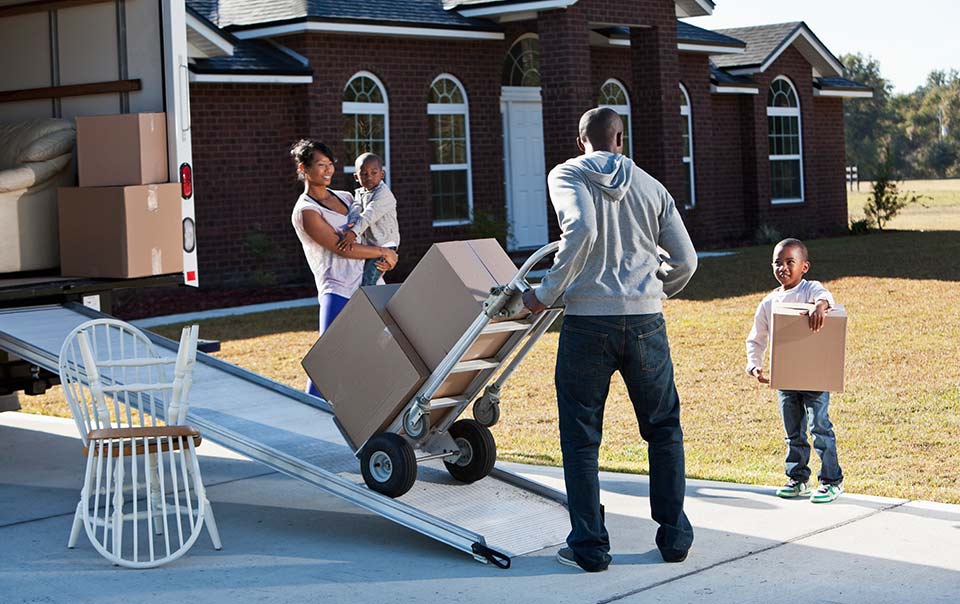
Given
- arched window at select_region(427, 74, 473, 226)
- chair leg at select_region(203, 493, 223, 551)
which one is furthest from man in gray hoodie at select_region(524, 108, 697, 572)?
arched window at select_region(427, 74, 473, 226)

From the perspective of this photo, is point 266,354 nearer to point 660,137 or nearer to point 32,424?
point 32,424

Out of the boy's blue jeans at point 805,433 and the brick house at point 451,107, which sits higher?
the brick house at point 451,107

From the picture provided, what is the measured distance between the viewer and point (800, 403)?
6797 millimetres

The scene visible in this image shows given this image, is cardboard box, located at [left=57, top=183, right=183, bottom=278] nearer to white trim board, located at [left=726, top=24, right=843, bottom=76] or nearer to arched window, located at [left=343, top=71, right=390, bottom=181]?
arched window, located at [left=343, top=71, right=390, bottom=181]

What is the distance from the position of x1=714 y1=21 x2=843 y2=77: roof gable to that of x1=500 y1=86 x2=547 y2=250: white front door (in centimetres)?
598

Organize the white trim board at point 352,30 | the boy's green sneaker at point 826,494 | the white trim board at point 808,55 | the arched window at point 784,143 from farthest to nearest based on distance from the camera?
the arched window at point 784,143
the white trim board at point 808,55
the white trim board at point 352,30
the boy's green sneaker at point 826,494

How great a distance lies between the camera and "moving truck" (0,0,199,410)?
7879mm

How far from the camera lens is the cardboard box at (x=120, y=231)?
7785mm

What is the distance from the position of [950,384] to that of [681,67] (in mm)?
14960

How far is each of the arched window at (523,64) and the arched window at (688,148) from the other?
12.2 feet

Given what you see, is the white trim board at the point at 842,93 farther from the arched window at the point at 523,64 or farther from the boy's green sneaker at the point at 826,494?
the boy's green sneaker at the point at 826,494

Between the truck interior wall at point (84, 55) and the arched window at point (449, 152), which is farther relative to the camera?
the arched window at point (449, 152)

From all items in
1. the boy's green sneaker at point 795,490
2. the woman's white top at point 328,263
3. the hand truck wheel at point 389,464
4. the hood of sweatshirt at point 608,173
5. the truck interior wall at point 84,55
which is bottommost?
the boy's green sneaker at point 795,490

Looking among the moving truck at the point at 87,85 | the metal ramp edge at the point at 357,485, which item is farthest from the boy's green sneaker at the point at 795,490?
the moving truck at the point at 87,85
